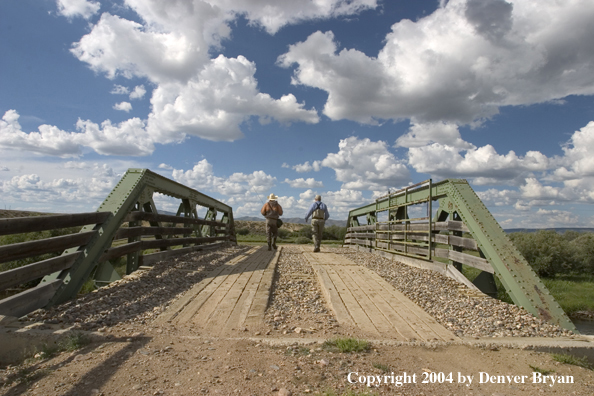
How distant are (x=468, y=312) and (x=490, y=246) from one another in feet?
3.66

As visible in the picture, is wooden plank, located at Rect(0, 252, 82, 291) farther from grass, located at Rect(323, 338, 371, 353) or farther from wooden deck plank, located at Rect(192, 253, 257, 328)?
grass, located at Rect(323, 338, 371, 353)

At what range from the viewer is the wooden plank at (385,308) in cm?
383

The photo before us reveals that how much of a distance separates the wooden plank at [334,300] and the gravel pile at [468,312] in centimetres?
105

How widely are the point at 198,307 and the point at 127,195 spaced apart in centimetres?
247

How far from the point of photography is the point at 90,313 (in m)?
4.22

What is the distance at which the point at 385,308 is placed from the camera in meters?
4.76

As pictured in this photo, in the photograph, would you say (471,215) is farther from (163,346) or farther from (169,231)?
(169,231)

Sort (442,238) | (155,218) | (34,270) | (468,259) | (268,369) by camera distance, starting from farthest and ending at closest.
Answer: (155,218) < (442,238) < (468,259) < (34,270) < (268,369)

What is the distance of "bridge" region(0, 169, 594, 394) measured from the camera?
12.6 ft

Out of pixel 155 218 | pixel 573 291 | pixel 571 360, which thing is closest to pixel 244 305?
pixel 155 218

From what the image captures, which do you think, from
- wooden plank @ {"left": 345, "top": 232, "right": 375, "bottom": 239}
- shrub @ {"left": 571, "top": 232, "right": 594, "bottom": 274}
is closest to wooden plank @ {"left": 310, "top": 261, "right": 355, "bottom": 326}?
wooden plank @ {"left": 345, "top": 232, "right": 375, "bottom": 239}

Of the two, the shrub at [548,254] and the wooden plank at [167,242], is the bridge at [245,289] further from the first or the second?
the shrub at [548,254]

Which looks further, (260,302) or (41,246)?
(260,302)

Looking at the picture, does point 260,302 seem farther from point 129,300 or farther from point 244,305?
point 129,300
